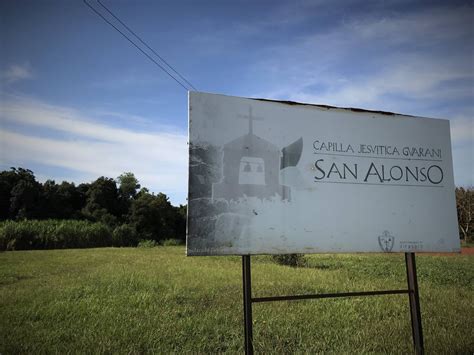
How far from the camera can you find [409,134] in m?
3.79

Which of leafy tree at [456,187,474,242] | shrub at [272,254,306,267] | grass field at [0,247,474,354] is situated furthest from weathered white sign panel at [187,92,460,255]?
leafy tree at [456,187,474,242]

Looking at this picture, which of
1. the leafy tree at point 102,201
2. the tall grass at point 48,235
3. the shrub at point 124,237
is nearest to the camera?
the tall grass at point 48,235

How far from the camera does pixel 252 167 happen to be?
10.1 feet

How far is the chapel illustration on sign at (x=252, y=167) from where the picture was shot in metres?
3.00

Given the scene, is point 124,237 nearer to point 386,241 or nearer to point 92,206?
point 92,206

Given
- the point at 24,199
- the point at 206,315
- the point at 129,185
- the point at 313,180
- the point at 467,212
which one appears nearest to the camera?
the point at 313,180

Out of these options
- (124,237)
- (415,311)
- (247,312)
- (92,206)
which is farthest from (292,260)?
(92,206)

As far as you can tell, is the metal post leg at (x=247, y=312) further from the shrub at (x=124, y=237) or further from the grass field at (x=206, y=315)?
the shrub at (x=124, y=237)

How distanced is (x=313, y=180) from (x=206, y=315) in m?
2.71

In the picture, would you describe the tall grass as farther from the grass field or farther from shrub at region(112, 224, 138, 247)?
the grass field

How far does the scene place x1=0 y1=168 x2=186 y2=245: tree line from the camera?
80.3 ft

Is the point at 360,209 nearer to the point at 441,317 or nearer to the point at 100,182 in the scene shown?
the point at 441,317

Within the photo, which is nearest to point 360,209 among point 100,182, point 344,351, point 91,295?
point 344,351

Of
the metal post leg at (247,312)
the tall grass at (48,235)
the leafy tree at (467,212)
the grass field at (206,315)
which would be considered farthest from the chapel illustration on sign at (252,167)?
the leafy tree at (467,212)
